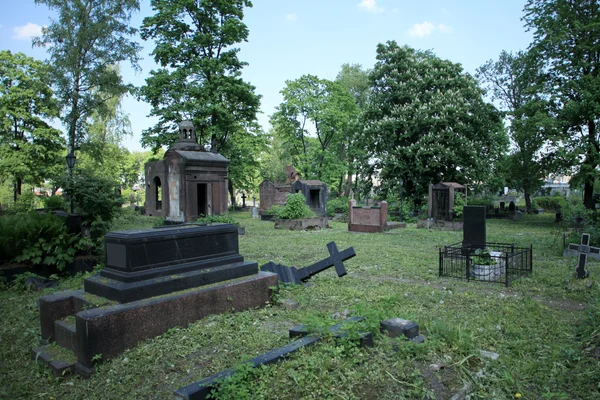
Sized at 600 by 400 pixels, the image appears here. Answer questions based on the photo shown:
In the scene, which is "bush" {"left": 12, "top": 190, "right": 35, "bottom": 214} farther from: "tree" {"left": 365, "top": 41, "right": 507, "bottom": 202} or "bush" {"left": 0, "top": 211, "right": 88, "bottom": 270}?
"tree" {"left": 365, "top": 41, "right": 507, "bottom": 202}

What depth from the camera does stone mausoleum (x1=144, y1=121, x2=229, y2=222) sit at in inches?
Result: 806

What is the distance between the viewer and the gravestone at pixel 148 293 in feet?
13.9

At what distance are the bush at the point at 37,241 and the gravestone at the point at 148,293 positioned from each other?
3.97m

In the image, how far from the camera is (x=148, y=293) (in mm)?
4809

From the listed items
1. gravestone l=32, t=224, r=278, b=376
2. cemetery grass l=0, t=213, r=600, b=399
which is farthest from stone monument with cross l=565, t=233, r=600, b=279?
gravestone l=32, t=224, r=278, b=376

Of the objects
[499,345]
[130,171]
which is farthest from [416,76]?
[130,171]

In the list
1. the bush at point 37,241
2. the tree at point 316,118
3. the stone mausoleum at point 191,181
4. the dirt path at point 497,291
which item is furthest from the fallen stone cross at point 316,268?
the tree at point 316,118

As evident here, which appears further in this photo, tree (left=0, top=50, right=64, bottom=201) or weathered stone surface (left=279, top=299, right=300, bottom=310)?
tree (left=0, top=50, right=64, bottom=201)

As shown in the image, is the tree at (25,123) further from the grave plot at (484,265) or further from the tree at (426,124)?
the grave plot at (484,265)

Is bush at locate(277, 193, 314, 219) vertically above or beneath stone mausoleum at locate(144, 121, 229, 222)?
beneath

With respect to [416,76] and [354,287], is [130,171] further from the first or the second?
[354,287]

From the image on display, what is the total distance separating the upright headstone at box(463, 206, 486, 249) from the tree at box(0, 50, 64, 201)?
26.5 metres

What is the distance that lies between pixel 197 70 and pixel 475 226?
886 inches

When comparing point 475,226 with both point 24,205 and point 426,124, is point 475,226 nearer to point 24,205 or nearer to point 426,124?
point 426,124
